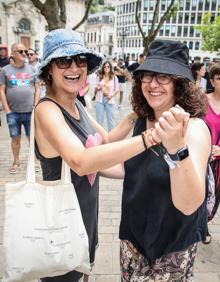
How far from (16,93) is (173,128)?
4.58 metres

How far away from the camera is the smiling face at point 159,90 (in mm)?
1472

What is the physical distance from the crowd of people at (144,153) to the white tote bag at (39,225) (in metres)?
0.16

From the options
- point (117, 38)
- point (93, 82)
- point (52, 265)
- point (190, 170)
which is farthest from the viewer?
point (117, 38)

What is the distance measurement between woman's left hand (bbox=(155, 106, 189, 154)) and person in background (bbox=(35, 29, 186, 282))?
172mm

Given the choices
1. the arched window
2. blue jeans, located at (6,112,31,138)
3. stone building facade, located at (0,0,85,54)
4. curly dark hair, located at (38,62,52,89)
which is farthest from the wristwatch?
the arched window

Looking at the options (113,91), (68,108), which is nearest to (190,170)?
(68,108)

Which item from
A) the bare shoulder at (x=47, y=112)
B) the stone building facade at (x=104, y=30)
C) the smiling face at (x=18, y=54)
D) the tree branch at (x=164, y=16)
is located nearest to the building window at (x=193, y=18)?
the stone building facade at (x=104, y=30)

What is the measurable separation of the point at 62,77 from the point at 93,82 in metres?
9.17

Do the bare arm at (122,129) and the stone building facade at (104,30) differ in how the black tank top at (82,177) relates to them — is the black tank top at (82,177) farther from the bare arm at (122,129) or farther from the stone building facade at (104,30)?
the stone building facade at (104,30)

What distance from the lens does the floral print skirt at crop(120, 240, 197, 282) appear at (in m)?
1.58

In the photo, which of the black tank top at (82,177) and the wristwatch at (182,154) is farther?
the black tank top at (82,177)

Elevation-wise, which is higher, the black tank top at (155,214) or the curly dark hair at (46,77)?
the curly dark hair at (46,77)

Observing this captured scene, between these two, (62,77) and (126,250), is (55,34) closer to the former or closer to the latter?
(62,77)

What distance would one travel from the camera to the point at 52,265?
61.8 inches
